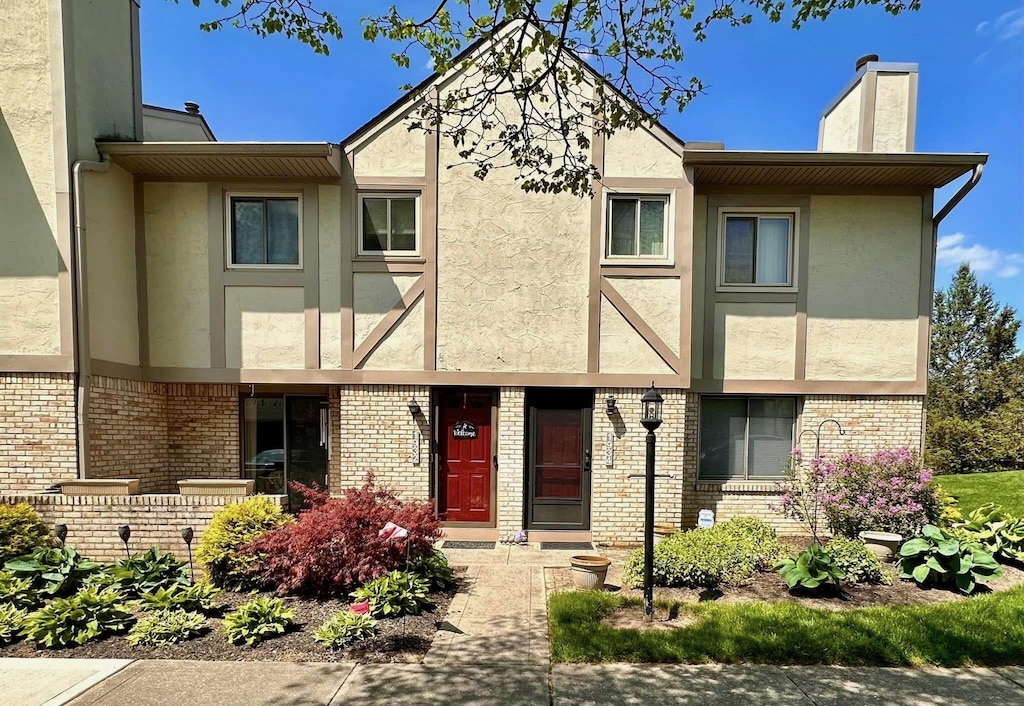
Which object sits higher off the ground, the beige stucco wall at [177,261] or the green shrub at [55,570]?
the beige stucco wall at [177,261]

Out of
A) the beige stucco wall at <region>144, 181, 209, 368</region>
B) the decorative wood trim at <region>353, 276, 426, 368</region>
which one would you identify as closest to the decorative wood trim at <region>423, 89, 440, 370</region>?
the decorative wood trim at <region>353, 276, 426, 368</region>

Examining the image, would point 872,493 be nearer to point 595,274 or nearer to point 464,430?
point 595,274

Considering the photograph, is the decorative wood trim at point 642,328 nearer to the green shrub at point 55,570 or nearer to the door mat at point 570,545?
the door mat at point 570,545

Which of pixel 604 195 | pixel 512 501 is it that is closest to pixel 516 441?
pixel 512 501

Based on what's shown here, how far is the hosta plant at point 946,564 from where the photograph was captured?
5.95 meters

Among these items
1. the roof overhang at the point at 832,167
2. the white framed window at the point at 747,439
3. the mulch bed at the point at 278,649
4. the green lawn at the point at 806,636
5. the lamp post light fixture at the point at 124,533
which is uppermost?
the roof overhang at the point at 832,167

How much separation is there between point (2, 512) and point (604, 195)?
9.28m

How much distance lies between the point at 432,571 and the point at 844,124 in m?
9.93

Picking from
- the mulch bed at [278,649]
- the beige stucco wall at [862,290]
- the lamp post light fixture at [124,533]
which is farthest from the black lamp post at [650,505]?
the lamp post light fixture at [124,533]

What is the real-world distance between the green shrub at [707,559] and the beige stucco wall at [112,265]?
27.0 feet

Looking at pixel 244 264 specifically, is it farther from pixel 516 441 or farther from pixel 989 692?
pixel 989 692

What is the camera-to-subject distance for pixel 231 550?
606cm

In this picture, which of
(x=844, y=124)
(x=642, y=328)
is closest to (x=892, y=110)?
(x=844, y=124)

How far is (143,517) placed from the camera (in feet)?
22.3
